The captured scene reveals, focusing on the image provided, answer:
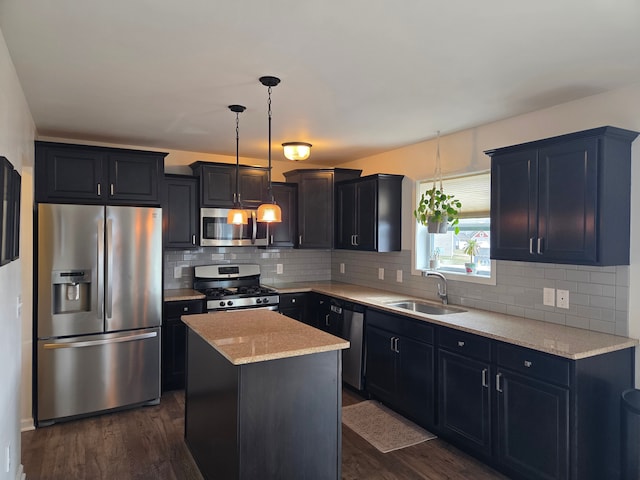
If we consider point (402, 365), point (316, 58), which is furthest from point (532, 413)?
point (316, 58)

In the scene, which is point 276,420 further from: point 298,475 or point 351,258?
point 351,258

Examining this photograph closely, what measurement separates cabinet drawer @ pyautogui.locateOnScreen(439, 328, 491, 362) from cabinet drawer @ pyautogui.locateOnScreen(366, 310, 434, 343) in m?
0.14

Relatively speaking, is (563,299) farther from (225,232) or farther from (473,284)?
(225,232)

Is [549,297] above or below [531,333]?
above

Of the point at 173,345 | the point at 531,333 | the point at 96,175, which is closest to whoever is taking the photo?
the point at 531,333

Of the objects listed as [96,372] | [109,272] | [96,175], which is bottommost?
[96,372]

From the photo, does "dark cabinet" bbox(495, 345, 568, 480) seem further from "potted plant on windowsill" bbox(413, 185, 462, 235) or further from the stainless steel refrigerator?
the stainless steel refrigerator

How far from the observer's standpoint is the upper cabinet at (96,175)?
3625 mm

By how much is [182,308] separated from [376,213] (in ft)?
7.13

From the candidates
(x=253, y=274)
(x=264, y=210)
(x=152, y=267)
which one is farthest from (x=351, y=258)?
(x=264, y=210)

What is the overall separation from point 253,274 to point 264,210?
2679 millimetres

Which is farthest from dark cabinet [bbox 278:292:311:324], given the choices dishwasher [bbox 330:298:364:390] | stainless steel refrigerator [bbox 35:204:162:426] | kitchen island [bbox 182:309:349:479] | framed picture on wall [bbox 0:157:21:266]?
framed picture on wall [bbox 0:157:21:266]

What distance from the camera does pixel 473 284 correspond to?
3.74m

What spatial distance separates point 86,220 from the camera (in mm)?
3643
